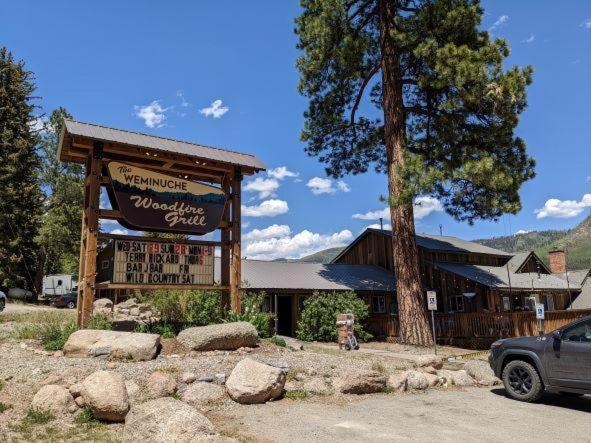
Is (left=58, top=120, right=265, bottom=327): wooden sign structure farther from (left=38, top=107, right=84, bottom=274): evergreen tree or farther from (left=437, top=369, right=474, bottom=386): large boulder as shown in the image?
(left=38, top=107, right=84, bottom=274): evergreen tree

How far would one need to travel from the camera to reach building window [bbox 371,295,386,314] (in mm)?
27500

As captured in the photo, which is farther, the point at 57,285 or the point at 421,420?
the point at 57,285

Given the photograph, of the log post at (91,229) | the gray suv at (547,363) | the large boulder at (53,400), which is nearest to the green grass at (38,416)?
the large boulder at (53,400)

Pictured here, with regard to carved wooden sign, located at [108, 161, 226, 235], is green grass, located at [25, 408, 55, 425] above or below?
below

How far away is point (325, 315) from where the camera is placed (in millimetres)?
22594

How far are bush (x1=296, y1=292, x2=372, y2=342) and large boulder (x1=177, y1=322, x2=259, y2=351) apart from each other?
33.4 ft

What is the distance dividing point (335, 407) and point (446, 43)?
53.8 feet

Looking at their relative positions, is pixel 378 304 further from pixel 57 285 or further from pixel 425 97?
pixel 57 285

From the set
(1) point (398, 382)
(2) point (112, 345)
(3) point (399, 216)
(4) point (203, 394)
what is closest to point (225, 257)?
(2) point (112, 345)

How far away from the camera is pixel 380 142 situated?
84.9ft

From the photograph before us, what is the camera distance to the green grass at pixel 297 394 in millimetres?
Result: 9664

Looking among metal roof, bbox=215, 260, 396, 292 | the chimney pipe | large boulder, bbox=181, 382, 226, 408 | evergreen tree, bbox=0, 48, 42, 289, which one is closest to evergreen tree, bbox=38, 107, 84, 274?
evergreen tree, bbox=0, 48, 42, 289

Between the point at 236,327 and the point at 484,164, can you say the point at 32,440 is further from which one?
the point at 484,164

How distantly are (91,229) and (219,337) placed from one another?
497cm
